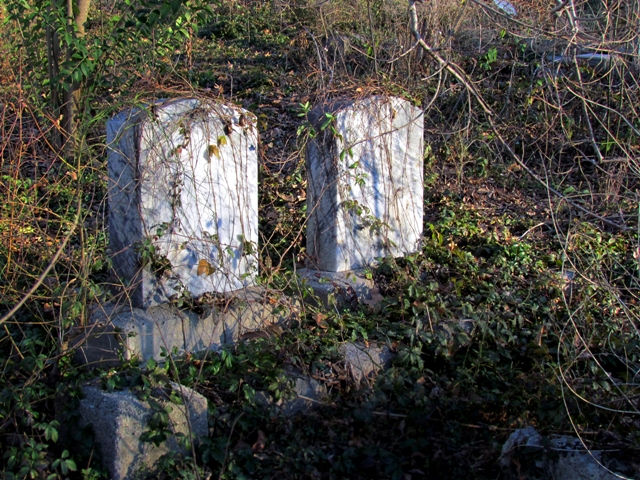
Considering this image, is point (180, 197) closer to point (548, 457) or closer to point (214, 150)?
point (214, 150)

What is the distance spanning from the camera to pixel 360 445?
11.0 ft

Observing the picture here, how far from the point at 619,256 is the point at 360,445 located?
11.1 feet

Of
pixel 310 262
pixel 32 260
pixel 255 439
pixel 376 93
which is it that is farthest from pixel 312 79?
pixel 255 439

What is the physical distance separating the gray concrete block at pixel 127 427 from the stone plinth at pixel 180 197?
2.75 ft

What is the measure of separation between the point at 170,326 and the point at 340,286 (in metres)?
1.39

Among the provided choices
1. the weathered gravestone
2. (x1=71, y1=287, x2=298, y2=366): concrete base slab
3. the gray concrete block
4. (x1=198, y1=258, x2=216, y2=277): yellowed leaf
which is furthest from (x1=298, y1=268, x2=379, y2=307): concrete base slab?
the gray concrete block

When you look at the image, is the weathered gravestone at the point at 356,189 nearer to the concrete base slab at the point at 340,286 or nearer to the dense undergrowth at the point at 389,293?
the concrete base slab at the point at 340,286

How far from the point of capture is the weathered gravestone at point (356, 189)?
15.6ft

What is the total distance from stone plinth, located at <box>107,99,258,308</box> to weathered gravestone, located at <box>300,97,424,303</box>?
621 millimetres

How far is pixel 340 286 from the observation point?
473 centimetres

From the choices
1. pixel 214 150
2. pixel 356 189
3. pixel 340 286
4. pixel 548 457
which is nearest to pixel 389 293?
pixel 340 286

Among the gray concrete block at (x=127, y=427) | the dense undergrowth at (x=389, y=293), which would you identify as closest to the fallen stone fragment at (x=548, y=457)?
the dense undergrowth at (x=389, y=293)

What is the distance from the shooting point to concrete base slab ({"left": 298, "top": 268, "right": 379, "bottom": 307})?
464cm

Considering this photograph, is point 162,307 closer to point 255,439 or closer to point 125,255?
point 125,255
